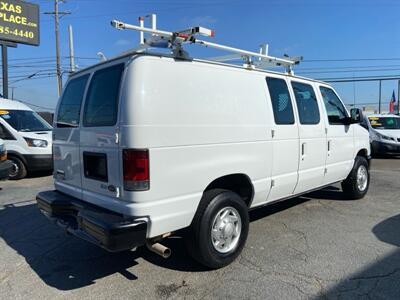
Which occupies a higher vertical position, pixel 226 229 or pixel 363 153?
pixel 363 153

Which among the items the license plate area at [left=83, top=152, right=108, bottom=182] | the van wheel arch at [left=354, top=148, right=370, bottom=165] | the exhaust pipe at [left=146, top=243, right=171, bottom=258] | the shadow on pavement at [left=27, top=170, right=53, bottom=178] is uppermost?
the license plate area at [left=83, top=152, right=108, bottom=182]

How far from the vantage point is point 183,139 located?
379 cm

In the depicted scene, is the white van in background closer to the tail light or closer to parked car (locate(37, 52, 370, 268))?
parked car (locate(37, 52, 370, 268))

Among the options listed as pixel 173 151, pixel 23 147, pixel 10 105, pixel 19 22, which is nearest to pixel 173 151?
pixel 173 151

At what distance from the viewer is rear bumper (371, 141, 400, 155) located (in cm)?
1451

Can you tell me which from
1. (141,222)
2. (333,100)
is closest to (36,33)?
(333,100)

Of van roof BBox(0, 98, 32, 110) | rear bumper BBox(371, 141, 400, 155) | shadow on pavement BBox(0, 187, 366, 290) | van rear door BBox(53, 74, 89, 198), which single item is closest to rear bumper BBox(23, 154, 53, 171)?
van roof BBox(0, 98, 32, 110)

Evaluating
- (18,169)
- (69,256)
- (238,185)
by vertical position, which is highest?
(238,185)

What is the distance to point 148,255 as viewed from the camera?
4.66m

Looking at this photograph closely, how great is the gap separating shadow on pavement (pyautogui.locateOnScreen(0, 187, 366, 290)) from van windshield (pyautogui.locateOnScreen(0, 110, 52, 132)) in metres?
5.60

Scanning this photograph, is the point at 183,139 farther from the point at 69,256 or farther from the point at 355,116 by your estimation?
the point at 355,116

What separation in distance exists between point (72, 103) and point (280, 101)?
2.68m

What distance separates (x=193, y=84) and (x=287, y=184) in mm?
2146

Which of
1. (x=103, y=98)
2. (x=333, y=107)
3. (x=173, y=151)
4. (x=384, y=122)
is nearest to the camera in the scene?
(x=173, y=151)
